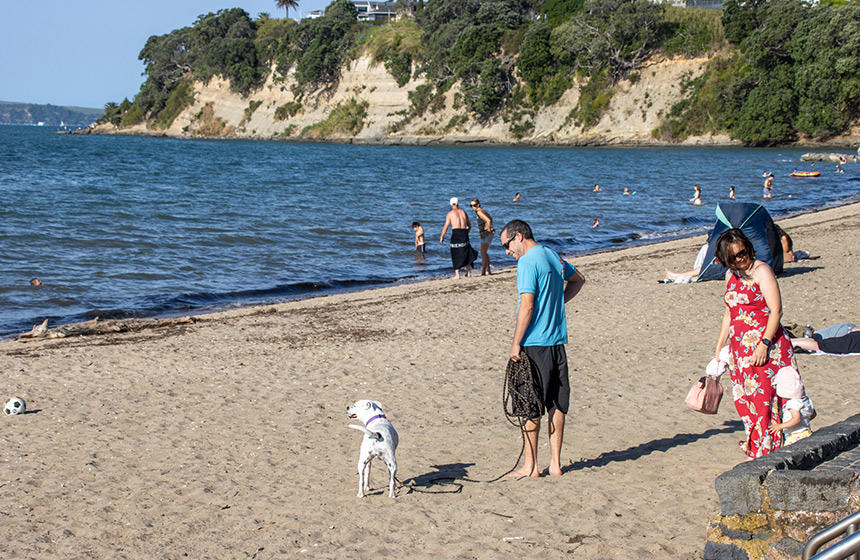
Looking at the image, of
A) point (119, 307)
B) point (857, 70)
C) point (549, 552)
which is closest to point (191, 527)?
point (549, 552)

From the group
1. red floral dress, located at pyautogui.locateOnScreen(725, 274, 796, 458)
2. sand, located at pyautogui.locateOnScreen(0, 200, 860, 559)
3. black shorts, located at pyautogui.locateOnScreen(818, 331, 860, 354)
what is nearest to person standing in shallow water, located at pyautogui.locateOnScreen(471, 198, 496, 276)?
sand, located at pyautogui.locateOnScreen(0, 200, 860, 559)

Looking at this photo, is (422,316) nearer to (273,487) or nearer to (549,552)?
(273,487)

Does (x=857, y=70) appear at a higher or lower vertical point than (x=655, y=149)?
higher

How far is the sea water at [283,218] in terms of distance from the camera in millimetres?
16250

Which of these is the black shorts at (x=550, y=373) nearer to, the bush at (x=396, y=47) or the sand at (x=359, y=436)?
the sand at (x=359, y=436)

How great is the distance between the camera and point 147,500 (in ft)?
18.3

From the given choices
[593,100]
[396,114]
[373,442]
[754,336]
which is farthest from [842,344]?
[396,114]

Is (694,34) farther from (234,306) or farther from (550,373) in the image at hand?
(550,373)

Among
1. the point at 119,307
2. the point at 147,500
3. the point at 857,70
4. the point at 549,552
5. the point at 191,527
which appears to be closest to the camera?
the point at 549,552

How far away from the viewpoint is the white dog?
17.2 feet

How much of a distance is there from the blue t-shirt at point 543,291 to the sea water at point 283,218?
10.3m

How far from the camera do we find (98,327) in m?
11.9

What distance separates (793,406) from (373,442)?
8.91ft

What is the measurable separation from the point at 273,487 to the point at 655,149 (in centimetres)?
7189
